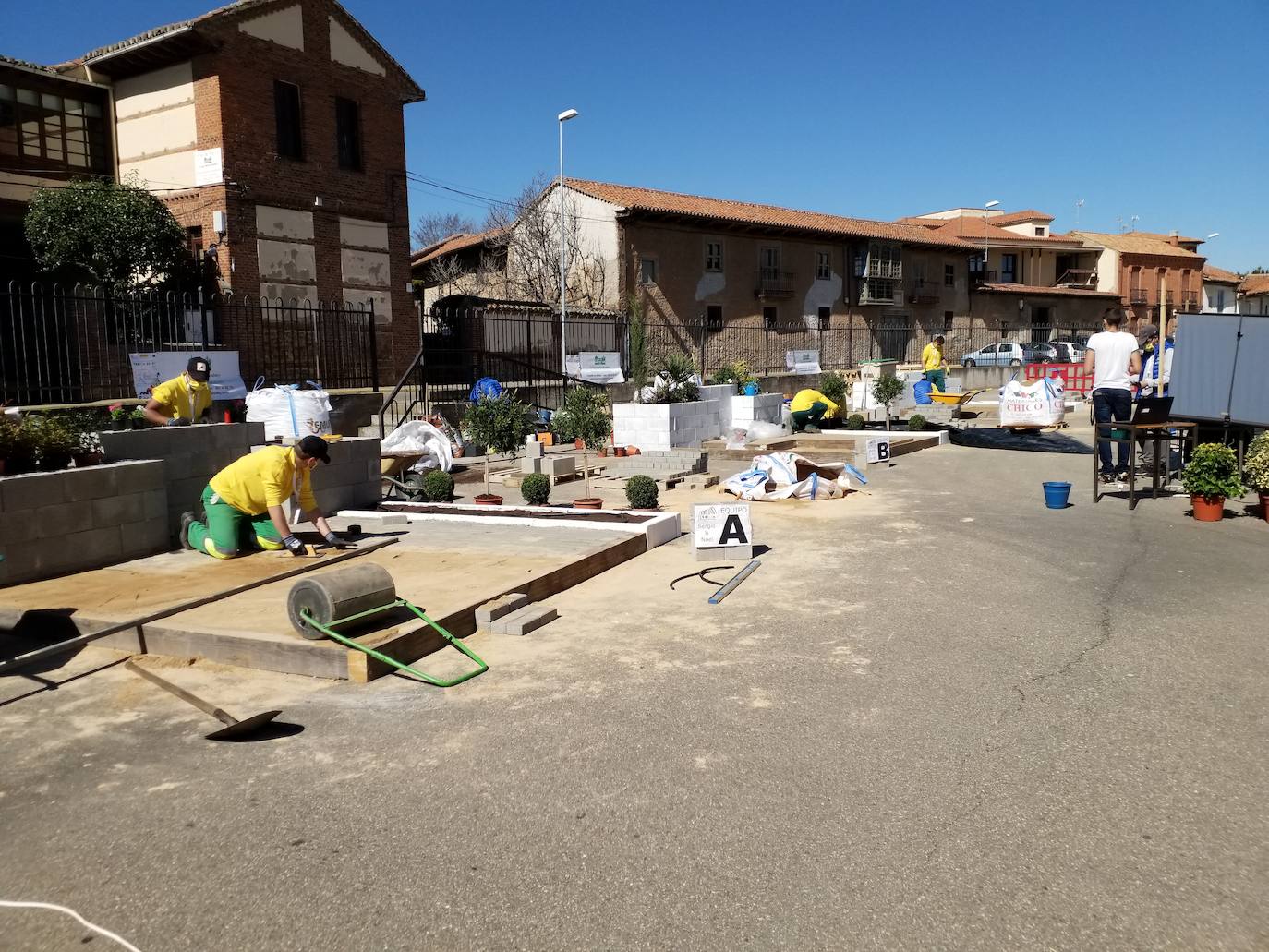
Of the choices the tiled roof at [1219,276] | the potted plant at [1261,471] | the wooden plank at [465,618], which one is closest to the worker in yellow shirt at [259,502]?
the wooden plank at [465,618]

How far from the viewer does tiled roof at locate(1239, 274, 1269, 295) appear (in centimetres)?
7512

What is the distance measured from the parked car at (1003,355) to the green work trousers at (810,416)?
22815 millimetres

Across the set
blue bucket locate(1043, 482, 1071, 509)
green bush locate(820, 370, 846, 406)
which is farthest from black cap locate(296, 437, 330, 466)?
green bush locate(820, 370, 846, 406)

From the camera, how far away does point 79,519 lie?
307 inches

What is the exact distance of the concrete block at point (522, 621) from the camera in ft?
20.6

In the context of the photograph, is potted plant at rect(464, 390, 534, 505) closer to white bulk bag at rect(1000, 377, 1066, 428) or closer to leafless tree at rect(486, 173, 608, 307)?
white bulk bag at rect(1000, 377, 1066, 428)

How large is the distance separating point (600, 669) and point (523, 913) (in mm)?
2484

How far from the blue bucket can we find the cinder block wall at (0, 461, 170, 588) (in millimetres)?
9279

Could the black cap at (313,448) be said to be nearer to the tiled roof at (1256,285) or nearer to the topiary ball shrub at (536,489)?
the topiary ball shrub at (536,489)

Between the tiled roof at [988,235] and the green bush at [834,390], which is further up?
the tiled roof at [988,235]

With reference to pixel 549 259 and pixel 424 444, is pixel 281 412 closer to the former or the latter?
pixel 424 444

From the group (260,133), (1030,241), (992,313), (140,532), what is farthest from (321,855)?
(1030,241)

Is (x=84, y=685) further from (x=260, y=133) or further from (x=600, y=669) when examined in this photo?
(x=260, y=133)

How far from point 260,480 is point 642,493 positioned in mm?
4401
